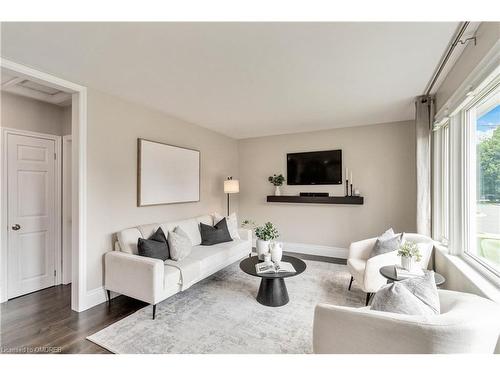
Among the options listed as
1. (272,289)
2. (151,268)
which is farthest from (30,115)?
(272,289)

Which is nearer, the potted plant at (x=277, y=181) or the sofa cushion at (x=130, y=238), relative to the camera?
the sofa cushion at (x=130, y=238)

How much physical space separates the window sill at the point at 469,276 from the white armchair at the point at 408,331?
42cm

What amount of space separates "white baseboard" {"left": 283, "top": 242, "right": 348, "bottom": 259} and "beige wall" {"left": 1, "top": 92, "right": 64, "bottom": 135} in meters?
4.41

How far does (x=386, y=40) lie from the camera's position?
1.81 meters

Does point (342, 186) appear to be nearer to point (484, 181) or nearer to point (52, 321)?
point (484, 181)

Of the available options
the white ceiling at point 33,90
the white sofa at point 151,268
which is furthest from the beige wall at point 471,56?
the white ceiling at point 33,90

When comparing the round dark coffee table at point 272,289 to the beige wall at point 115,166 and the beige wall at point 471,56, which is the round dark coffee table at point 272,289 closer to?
the beige wall at point 115,166

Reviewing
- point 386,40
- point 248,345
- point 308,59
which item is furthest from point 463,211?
point 248,345

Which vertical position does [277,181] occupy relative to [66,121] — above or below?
below

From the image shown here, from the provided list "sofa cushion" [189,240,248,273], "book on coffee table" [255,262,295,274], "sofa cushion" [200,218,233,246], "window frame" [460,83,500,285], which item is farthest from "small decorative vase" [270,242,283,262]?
"window frame" [460,83,500,285]

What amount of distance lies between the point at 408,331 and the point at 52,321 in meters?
3.04

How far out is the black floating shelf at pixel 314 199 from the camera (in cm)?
425

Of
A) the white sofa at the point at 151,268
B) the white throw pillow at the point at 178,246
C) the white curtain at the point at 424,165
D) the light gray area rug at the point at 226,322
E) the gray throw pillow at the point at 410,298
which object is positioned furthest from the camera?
the white curtain at the point at 424,165

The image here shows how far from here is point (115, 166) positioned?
2.93 metres
